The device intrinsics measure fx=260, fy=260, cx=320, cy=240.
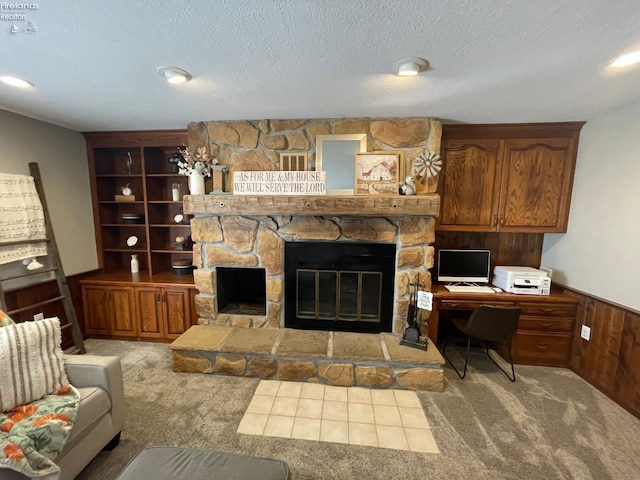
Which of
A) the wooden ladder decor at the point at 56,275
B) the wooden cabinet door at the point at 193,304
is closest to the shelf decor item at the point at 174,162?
the wooden ladder decor at the point at 56,275

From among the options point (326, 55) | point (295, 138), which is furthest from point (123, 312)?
point (326, 55)

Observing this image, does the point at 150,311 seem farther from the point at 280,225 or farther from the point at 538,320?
the point at 538,320

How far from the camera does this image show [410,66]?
57.4 inches

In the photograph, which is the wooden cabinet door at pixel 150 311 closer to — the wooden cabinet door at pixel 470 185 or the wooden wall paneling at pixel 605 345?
the wooden cabinet door at pixel 470 185

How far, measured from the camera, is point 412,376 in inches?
87.0

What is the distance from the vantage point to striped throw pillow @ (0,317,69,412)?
132 centimetres

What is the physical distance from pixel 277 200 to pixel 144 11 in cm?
144

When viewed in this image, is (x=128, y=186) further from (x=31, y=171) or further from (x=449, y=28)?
(x=449, y=28)

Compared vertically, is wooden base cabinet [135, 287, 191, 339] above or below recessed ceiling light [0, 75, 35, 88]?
below

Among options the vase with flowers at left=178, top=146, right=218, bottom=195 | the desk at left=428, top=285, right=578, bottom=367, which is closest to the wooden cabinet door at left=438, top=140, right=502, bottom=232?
the desk at left=428, top=285, right=578, bottom=367

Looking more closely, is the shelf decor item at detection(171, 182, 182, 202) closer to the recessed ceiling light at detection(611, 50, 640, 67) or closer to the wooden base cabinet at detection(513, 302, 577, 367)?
the recessed ceiling light at detection(611, 50, 640, 67)

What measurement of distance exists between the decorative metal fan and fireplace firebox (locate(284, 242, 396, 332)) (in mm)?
755

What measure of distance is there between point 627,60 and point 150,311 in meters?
4.22

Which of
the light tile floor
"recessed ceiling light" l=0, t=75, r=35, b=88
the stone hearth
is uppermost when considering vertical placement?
"recessed ceiling light" l=0, t=75, r=35, b=88
